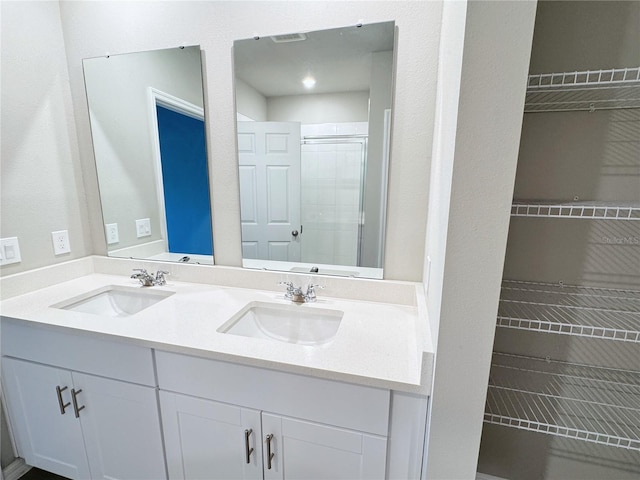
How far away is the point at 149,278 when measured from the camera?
5.12 ft

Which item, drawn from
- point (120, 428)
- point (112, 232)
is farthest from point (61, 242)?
point (120, 428)

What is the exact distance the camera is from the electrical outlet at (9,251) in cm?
133

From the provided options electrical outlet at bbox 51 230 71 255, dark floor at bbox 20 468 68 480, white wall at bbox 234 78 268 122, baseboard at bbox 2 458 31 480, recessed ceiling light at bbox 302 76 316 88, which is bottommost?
dark floor at bbox 20 468 68 480

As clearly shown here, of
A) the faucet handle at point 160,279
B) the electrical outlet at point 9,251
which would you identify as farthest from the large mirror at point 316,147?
the electrical outlet at point 9,251

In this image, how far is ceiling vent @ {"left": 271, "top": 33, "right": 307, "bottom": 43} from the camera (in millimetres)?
1290

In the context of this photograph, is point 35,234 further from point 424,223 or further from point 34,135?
point 424,223

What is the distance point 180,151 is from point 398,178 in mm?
1129

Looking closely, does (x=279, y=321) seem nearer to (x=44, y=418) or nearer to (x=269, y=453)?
(x=269, y=453)

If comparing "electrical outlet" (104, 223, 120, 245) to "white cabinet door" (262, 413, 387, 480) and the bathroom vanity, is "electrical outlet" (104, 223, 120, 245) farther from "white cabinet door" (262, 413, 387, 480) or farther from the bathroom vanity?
"white cabinet door" (262, 413, 387, 480)

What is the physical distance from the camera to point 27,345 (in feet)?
4.03

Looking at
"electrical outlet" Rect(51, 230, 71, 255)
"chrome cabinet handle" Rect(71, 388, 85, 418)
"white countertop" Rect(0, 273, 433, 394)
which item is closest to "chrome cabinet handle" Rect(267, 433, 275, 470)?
"white countertop" Rect(0, 273, 433, 394)

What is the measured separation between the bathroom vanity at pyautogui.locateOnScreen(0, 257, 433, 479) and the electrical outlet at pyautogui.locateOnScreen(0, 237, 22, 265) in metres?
0.09

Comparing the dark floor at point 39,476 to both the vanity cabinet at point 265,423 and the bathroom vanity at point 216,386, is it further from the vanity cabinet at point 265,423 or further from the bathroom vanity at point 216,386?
the vanity cabinet at point 265,423

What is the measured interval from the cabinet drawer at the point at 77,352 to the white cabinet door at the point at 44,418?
0.06 meters
